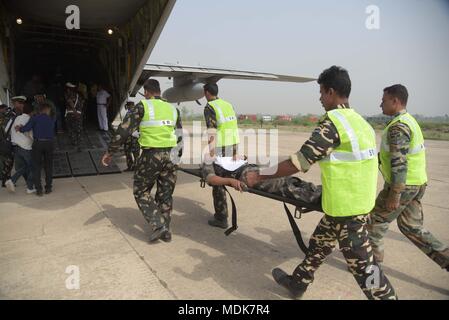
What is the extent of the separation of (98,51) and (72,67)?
1.82m

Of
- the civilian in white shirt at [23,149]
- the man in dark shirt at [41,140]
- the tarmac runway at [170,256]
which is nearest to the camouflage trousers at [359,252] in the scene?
the tarmac runway at [170,256]

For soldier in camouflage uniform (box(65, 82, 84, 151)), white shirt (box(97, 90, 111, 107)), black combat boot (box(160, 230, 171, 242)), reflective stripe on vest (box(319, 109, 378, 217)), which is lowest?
black combat boot (box(160, 230, 171, 242))

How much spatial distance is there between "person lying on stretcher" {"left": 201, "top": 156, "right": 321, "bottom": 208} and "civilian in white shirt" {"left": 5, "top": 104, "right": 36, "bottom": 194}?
13.9 ft

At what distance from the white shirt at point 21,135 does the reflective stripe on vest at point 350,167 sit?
19.7 ft

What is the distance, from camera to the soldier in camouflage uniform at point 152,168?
3812mm

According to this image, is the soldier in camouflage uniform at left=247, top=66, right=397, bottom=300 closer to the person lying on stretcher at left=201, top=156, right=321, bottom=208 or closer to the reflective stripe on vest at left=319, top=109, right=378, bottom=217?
the reflective stripe on vest at left=319, top=109, right=378, bottom=217

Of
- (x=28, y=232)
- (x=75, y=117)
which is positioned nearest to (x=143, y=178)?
(x=28, y=232)

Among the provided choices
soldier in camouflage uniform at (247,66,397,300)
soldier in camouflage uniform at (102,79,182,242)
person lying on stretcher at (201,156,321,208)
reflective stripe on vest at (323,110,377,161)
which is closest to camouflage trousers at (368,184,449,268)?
person lying on stretcher at (201,156,321,208)

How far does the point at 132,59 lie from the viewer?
8594mm

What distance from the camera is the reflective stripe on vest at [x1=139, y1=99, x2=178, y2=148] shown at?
3848 mm

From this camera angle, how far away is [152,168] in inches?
152

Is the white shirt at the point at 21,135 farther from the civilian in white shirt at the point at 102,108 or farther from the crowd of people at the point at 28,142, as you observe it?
the civilian in white shirt at the point at 102,108

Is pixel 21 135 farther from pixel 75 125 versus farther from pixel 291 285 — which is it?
pixel 291 285

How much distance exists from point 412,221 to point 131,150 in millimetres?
6812
